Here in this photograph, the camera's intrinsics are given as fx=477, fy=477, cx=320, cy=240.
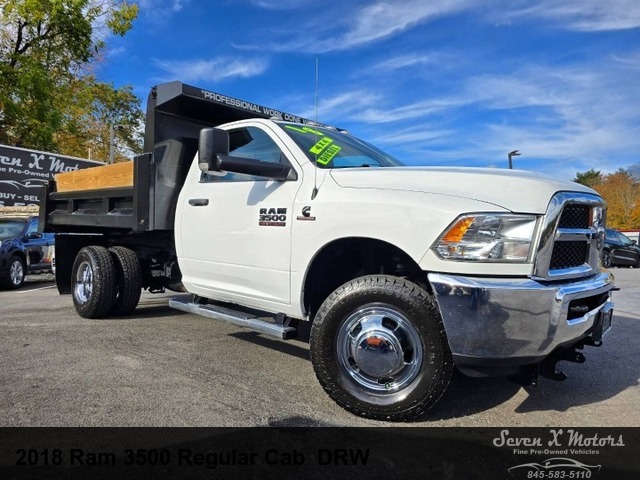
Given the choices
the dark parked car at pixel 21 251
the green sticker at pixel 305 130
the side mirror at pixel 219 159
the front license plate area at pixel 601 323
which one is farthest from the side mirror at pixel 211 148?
the dark parked car at pixel 21 251

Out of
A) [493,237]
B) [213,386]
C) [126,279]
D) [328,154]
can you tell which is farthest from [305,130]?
[126,279]

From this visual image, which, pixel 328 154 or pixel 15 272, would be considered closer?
pixel 328 154

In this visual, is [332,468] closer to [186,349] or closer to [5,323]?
[186,349]

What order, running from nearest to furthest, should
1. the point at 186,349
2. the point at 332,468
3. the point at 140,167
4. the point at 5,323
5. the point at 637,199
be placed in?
the point at 332,468
the point at 186,349
the point at 140,167
the point at 5,323
the point at 637,199

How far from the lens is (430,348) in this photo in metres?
2.74

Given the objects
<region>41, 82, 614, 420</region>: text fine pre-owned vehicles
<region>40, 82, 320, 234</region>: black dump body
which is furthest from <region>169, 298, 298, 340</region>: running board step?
<region>40, 82, 320, 234</region>: black dump body

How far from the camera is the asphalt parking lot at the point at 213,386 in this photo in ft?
9.49

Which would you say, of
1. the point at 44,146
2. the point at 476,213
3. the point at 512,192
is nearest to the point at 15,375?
the point at 476,213

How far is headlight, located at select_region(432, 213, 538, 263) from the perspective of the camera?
8.51 ft

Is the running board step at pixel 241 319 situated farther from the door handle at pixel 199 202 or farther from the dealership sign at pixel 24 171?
the dealership sign at pixel 24 171

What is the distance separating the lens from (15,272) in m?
9.72

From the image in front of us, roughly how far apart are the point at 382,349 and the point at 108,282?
3.78 metres

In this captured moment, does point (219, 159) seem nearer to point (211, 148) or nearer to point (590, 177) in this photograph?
point (211, 148)

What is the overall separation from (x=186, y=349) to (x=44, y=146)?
1363 centimetres
